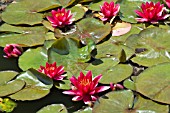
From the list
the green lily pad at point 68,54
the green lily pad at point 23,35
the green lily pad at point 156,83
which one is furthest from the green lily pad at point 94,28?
the green lily pad at point 156,83

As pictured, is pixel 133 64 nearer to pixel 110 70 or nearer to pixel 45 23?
pixel 110 70

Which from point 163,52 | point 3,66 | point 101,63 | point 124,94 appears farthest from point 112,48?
point 3,66

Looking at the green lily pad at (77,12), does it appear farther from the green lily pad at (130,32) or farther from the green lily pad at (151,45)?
the green lily pad at (151,45)

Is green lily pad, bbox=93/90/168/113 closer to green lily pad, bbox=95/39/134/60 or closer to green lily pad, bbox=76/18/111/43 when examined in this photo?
green lily pad, bbox=95/39/134/60

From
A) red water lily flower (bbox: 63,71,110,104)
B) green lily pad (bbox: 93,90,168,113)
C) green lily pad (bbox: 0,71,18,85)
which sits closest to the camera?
green lily pad (bbox: 93,90,168,113)

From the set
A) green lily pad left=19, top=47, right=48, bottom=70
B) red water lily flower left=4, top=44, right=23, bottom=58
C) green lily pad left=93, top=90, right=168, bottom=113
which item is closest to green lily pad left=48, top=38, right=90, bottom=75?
green lily pad left=19, top=47, right=48, bottom=70
